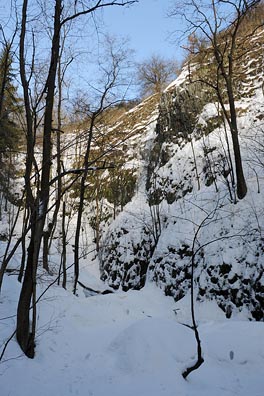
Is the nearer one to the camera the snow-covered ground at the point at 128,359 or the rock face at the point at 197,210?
the snow-covered ground at the point at 128,359

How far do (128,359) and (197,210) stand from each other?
6649 mm

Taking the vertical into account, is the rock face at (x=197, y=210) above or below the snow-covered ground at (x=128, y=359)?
above

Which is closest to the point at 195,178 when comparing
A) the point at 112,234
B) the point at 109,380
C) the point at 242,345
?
the point at 112,234

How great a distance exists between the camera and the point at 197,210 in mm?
10562

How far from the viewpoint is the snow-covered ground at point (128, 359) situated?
4.08 meters

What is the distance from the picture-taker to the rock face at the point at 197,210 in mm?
7703

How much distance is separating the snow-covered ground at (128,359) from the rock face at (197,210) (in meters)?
1.62

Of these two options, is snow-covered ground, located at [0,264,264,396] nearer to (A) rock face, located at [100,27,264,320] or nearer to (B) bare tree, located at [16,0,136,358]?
(B) bare tree, located at [16,0,136,358]

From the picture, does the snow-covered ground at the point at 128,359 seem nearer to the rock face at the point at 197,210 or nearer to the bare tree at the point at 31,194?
the bare tree at the point at 31,194

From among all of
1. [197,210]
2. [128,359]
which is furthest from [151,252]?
[128,359]

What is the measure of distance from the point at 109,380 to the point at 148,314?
4141 mm

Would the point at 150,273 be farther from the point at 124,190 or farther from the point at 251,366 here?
the point at 124,190

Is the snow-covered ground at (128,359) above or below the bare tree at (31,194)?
below

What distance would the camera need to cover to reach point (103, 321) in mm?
6848
